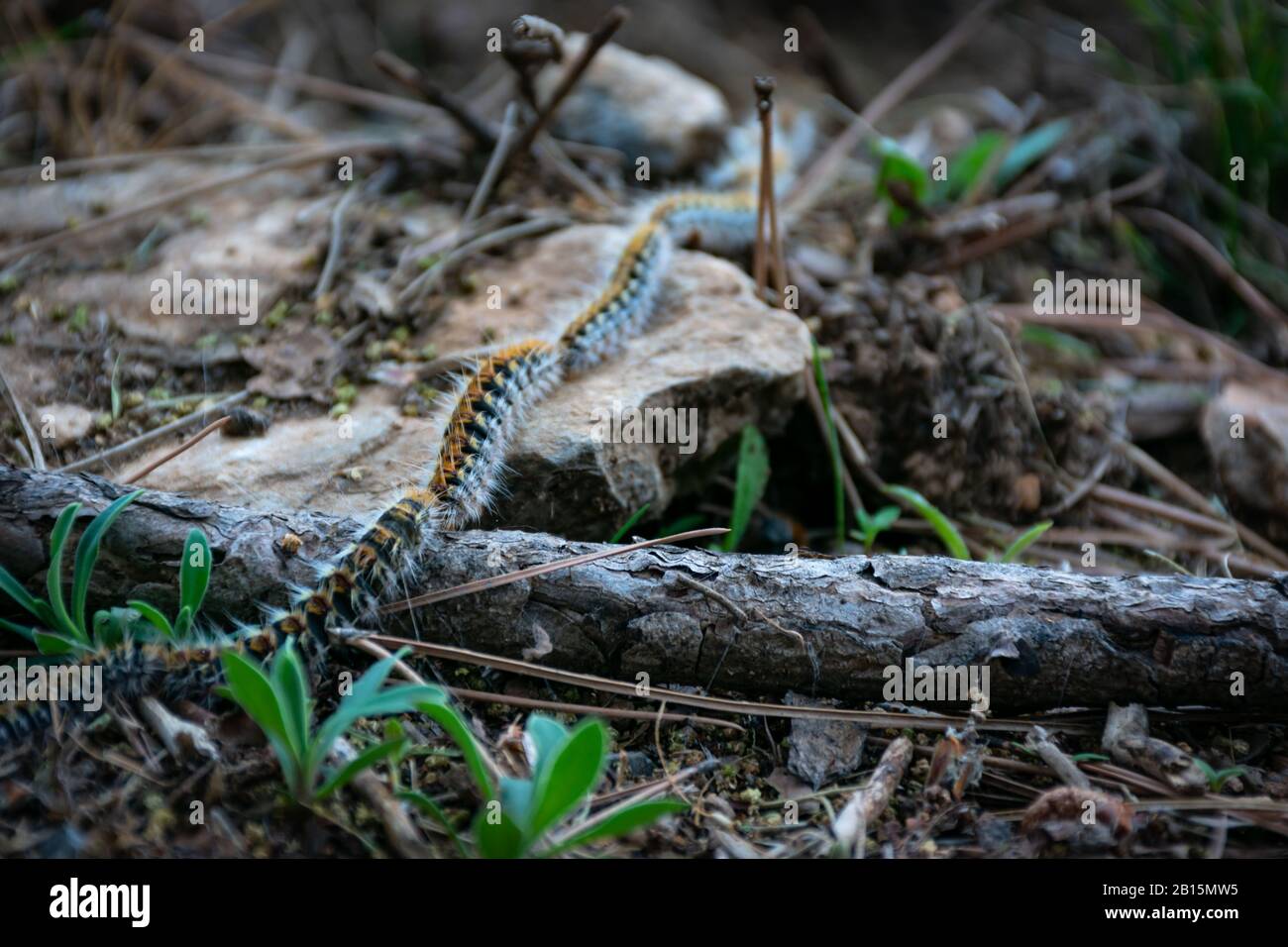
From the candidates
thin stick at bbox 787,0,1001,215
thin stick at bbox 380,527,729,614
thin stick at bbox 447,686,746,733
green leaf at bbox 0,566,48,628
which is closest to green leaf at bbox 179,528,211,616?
green leaf at bbox 0,566,48,628

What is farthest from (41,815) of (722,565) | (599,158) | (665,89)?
(665,89)

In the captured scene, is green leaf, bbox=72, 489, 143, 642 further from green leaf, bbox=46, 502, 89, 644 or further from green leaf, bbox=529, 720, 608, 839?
green leaf, bbox=529, 720, 608, 839

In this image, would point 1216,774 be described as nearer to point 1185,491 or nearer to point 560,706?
point 560,706

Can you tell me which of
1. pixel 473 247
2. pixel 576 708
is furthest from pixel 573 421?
pixel 473 247

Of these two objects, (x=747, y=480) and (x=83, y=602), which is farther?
(x=747, y=480)

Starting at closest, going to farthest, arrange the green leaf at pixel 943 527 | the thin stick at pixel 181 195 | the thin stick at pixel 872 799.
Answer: the thin stick at pixel 872 799, the green leaf at pixel 943 527, the thin stick at pixel 181 195

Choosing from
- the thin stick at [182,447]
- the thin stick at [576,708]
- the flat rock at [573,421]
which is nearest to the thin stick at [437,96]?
the flat rock at [573,421]

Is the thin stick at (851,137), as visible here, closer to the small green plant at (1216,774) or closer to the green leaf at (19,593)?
the small green plant at (1216,774)
